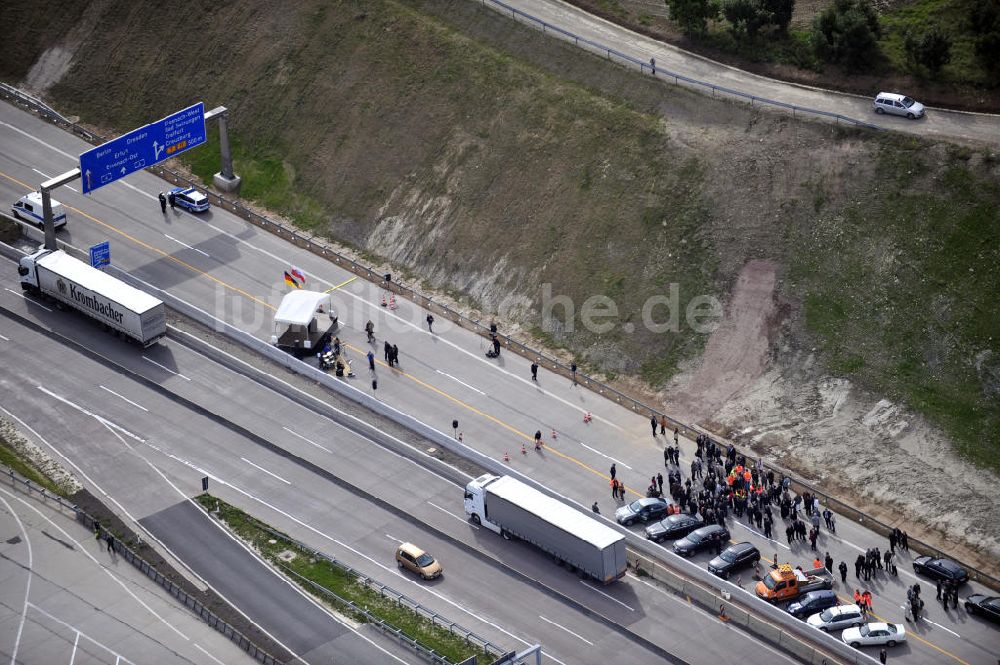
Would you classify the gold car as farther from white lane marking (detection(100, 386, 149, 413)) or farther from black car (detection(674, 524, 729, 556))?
white lane marking (detection(100, 386, 149, 413))

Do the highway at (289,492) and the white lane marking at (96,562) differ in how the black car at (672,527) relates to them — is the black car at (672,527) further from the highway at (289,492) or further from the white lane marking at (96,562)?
the white lane marking at (96,562)

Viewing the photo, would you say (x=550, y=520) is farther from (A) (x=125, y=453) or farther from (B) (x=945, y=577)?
(A) (x=125, y=453)

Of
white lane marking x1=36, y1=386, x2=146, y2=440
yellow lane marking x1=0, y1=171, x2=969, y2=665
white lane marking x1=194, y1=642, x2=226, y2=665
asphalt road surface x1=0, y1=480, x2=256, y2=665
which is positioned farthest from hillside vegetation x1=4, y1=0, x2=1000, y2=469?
white lane marking x1=194, y1=642, x2=226, y2=665

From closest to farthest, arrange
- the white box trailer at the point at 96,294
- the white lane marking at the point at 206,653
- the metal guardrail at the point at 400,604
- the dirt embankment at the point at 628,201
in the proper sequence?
1. the white lane marking at the point at 206,653
2. the metal guardrail at the point at 400,604
3. the dirt embankment at the point at 628,201
4. the white box trailer at the point at 96,294

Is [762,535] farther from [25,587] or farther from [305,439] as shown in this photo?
[25,587]

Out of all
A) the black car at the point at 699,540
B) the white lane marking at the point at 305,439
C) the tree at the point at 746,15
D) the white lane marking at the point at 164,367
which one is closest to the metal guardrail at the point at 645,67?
the tree at the point at 746,15

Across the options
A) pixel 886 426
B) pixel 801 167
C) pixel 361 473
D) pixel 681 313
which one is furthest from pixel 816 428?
pixel 361 473
